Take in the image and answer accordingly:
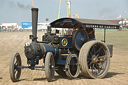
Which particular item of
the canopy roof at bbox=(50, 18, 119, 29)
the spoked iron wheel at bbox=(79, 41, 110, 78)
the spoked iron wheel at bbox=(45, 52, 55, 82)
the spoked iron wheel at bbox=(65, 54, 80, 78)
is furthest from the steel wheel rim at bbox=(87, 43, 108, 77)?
the spoked iron wheel at bbox=(45, 52, 55, 82)

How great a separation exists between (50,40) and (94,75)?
1987mm

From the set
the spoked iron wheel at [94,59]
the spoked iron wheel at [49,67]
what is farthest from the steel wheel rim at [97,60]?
the spoked iron wheel at [49,67]

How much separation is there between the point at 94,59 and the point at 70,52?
90cm

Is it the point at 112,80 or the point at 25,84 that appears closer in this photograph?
the point at 25,84

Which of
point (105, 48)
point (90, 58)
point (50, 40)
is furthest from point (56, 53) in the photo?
point (105, 48)

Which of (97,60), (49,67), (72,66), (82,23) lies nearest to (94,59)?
(97,60)

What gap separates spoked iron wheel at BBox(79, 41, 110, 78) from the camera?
911cm

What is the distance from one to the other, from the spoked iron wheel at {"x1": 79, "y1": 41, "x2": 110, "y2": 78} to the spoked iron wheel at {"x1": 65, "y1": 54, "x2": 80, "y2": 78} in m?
0.41

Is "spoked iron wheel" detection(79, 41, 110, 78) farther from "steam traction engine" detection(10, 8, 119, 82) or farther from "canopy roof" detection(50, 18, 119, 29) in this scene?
"canopy roof" detection(50, 18, 119, 29)

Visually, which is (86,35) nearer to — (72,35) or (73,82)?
(72,35)

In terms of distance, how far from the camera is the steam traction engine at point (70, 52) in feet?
29.4

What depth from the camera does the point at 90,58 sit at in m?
9.71

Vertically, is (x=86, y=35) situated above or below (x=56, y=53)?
above

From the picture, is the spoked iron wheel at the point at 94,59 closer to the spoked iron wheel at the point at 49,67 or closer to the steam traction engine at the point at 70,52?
the steam traction engine at the point at 70,52
